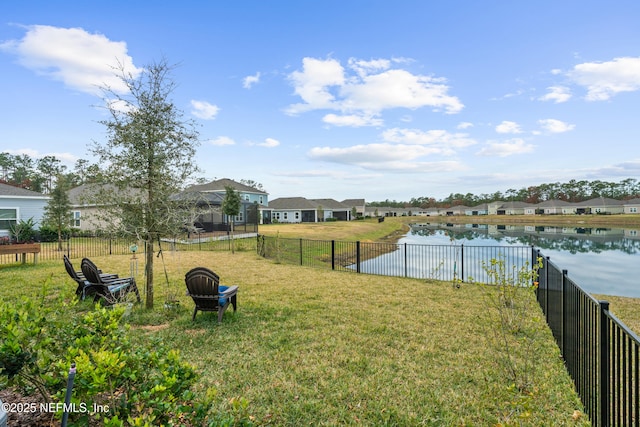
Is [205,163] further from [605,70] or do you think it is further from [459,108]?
[459,108]

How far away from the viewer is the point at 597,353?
9.77 feet

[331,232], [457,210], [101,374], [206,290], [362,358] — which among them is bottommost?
[331,232]

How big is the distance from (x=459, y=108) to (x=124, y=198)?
21.7 meters

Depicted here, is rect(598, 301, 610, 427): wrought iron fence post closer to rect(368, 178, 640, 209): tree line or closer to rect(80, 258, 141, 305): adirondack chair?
rect(80, 258, 141, 305): adirondack chair

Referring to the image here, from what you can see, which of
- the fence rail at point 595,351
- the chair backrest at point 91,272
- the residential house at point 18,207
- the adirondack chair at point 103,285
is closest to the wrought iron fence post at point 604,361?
the fence rail at point 595,351

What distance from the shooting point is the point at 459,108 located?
842 inches

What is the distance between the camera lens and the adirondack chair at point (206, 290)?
585 centimetres

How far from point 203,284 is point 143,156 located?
9.59 feet

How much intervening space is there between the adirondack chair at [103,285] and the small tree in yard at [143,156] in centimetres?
117

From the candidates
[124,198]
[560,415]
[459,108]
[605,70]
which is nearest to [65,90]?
[124,198]

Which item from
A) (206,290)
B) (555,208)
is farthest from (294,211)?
(555,208)

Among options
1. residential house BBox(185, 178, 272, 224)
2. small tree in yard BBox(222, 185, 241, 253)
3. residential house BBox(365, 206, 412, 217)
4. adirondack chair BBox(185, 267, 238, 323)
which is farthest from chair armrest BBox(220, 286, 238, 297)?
residential house BBox(365, 206, 412, 217)

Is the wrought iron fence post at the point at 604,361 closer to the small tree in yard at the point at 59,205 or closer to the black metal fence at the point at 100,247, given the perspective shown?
the black metal fence at the point at 100,247

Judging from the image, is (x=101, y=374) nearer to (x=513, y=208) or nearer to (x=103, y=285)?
(x=103, y=285)
